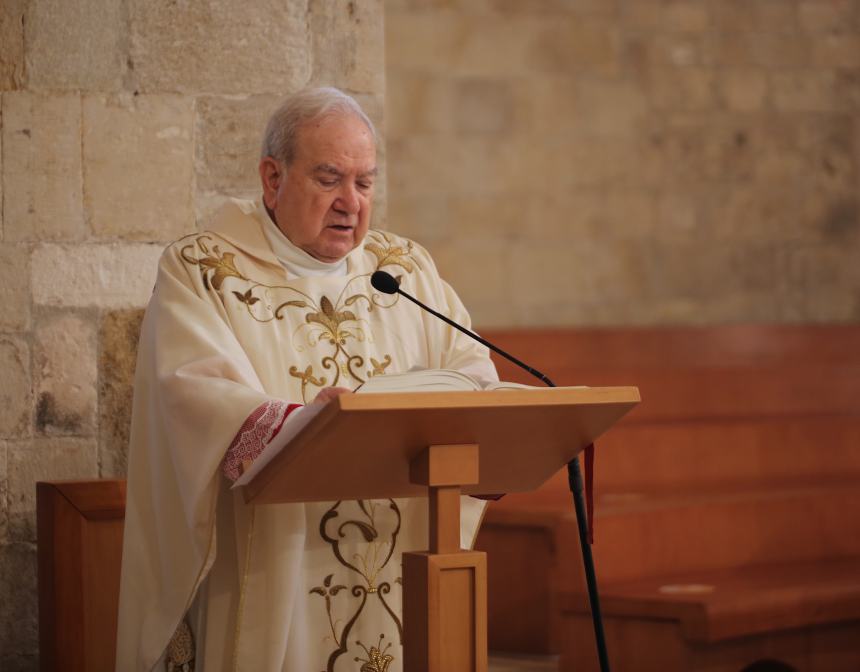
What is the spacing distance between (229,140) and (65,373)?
84cm

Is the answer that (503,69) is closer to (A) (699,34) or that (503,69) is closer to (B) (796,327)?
(A) (699,34)

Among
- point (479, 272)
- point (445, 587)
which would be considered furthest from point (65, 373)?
point (479, 272)

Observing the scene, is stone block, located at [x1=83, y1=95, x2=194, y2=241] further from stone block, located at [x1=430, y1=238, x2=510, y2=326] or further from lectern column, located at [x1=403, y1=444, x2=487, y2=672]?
stone block, located at [x1=430, y1=238, x2=510, y2=326]

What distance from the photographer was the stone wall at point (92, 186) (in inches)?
148

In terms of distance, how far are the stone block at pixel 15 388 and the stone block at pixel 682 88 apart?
4589 millimetres

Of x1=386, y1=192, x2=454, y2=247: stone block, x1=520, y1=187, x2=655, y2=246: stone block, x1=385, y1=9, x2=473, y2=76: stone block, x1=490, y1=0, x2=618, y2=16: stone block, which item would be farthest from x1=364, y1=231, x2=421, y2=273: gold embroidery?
x1=490, y1=0, x2=618, y2=16: stone block

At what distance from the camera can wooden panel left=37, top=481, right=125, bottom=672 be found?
136 inches

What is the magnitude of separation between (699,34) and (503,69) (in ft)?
4.00

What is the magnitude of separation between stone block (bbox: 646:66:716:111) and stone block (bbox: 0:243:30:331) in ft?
14.8

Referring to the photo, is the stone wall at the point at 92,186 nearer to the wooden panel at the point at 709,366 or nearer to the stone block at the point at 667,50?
the wooden panel at the point at 709,366

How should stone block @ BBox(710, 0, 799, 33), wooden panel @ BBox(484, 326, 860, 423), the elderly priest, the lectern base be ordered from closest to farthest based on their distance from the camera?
the lectern base
the elderly priest
wooden panel @ BBox(484, 326, 860, 423)
stone block @ BBox(710, 0, 799, 33)

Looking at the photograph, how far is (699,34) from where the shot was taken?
7527 mm

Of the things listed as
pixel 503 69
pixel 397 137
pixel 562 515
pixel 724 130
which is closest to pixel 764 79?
pixel 724 130

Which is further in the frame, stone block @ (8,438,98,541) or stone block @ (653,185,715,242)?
stone block @ (653,185,715,242)
